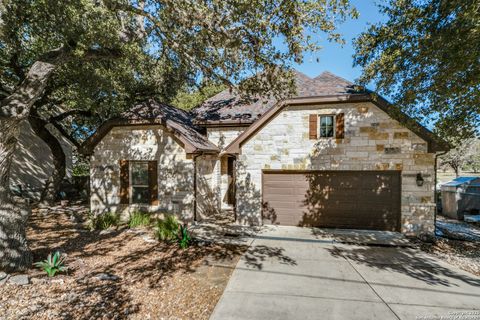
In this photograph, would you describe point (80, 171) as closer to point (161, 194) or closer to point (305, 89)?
point (161, 194)

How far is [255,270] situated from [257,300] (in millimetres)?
1262

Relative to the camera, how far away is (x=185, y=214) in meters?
9.71

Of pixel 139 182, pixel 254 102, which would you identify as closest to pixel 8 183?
pixel 139 182

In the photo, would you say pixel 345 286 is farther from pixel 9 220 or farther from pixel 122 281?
pixel 9 220

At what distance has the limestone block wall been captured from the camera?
384 inches

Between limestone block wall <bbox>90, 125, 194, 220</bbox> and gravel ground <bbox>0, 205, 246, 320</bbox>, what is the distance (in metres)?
2.00

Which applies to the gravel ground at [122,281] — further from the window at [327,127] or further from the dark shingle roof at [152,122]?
the window at [327,127]

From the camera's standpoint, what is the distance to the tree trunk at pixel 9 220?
17.6 ft

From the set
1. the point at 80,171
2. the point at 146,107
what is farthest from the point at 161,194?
the point at 80,171

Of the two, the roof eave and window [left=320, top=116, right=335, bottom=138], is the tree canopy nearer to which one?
window [left=320, top=116, right=335, bottom=138]

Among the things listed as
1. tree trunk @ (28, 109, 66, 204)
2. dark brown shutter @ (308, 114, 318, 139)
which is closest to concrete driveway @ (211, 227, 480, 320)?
dark brown shutter @ (308, 114, 318, 139)

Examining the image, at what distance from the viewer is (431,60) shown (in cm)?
655

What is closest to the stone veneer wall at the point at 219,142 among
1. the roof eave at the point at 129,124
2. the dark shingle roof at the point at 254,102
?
the dark shingle roof at the point at 254,102

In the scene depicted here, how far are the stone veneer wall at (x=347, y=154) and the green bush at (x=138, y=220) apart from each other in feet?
12.4
